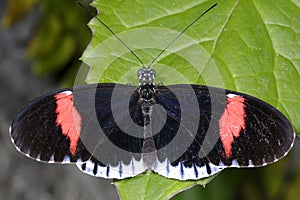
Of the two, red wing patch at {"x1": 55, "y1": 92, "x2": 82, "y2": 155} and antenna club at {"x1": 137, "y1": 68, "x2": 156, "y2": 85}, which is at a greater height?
antenna club at {"x1": 137, "y1": 68, "x2": 156, "y2": 85}

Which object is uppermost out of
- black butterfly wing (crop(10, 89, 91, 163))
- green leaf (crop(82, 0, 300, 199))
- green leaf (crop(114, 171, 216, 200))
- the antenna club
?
green leaf (crop(82, 0, 300, 199))

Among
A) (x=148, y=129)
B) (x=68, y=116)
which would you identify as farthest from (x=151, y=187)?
(x=68, y=116)

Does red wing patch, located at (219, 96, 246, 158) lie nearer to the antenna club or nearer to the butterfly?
the butterfly

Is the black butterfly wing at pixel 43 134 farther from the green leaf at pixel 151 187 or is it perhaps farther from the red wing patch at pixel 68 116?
the green leaf at pixel 151 187

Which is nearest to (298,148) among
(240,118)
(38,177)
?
(38,177)

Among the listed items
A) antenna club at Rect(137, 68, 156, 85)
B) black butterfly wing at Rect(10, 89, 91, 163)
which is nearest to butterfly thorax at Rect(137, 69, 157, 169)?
antenna club at Rect(137, 68, 156, 85)

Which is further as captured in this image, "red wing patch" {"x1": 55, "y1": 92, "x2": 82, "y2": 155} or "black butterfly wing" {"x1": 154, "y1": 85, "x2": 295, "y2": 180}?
"red wing patch" {"x1": 55, "y1": 92, "x2": 82, "y2": 155}
